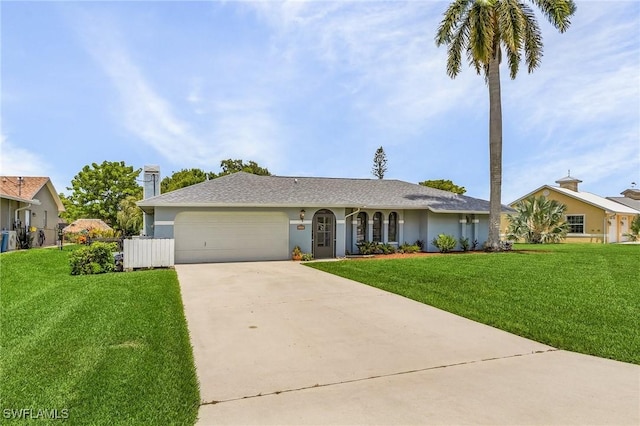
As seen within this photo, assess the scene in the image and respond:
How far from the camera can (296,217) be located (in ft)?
55.0

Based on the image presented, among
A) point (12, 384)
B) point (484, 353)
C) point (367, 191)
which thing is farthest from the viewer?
point (367, 191)

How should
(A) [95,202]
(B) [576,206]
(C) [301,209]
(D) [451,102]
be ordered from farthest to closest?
(A) [95,202] → (B) [576,206] → (D) [451,102] → (C) [301,209]

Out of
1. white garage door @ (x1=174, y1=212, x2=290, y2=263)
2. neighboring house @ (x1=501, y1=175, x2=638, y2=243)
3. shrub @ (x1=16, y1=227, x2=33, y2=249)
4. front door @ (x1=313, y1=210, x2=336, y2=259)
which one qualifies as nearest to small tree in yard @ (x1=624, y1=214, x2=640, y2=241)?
neighboring house @ (x1=501, y1=175, x2=638, y2=243)

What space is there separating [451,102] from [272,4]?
10.4 meters

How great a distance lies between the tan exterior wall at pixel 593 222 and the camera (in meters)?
29.6

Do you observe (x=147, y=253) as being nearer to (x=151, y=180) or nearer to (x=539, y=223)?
(x=151, y=180)

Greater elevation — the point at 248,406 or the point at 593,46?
the point at 593,46

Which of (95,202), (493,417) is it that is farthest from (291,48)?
(95,202)

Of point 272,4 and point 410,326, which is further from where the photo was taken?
point 272,4

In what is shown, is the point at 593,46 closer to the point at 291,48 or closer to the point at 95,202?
the point at 291,48

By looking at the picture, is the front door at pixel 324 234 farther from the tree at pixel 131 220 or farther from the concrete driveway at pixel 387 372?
the tree at pixel 131 220

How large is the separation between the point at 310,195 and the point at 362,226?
336 centimetres

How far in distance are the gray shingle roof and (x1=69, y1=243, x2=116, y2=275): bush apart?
8.42ft

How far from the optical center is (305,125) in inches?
860
